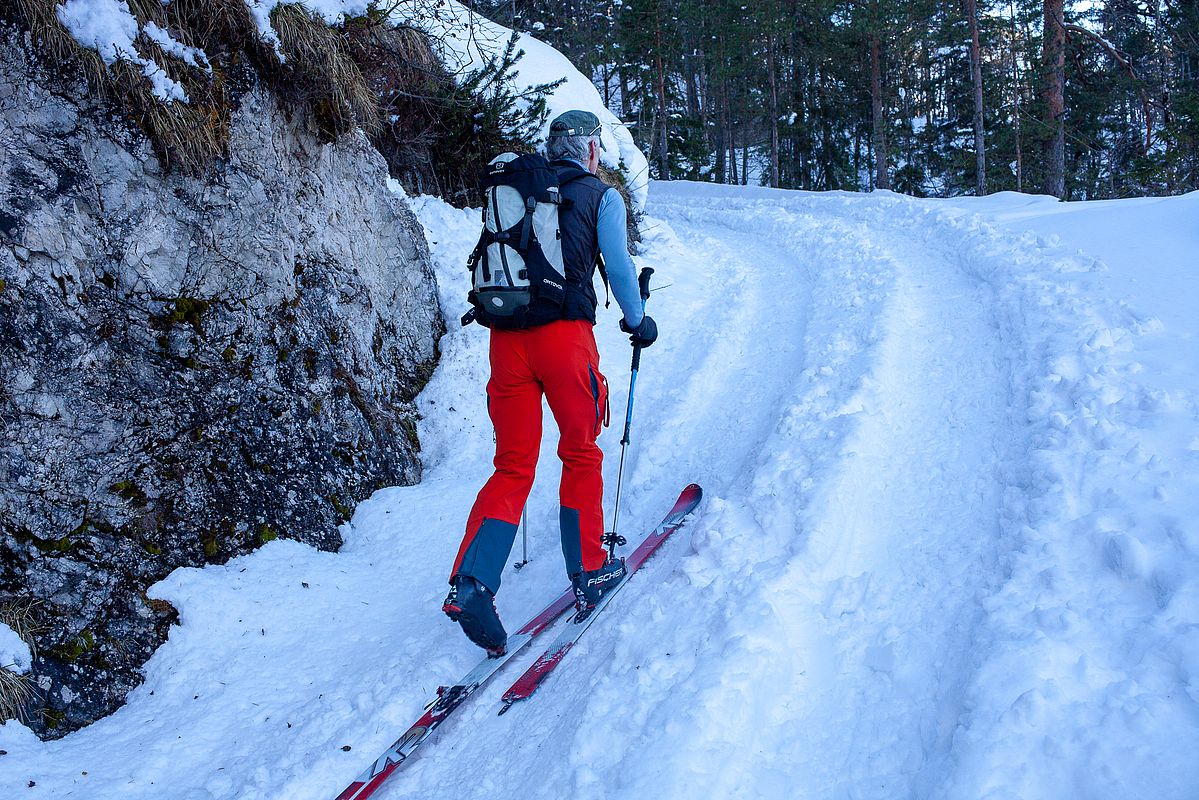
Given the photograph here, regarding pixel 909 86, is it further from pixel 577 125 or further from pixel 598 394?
pixel 598 394

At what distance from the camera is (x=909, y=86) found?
27062 mm

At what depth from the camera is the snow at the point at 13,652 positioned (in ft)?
11.0

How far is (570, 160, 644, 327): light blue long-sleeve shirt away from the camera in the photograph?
3.83m

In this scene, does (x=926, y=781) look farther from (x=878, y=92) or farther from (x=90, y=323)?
(x=878, y=92)

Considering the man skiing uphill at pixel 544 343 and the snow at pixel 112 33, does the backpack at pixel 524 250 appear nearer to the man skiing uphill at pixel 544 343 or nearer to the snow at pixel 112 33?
the man skiing uphill at pixel 544 343

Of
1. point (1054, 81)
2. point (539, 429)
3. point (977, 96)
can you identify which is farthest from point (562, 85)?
point (977, 96)

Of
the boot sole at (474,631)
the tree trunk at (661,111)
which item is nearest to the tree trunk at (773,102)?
the tree trunk at (661,111)

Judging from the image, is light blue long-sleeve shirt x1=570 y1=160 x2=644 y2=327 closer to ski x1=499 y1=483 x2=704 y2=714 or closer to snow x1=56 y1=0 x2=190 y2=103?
ski x1=499 y1=483 x2=704 y2=714

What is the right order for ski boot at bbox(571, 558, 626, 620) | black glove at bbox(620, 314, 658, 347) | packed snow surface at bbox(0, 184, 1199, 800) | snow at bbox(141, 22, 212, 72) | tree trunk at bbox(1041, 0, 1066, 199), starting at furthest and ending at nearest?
tree trunk at bbox(1041, 0, 1066, 199)
snow at bbox(141, 22, 212, 72)
black glove at bbox(620, 314, 658, 347)
ski boot at bbox(571, 558, 626, 620)
packed snow surface at bbox(0, 184, 1199, 800)

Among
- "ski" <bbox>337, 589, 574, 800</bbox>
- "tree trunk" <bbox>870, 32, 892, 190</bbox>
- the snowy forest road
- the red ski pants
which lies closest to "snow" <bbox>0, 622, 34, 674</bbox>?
"ski" <bbox>337, 589, 574, 800</bbox>

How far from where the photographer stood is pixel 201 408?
439cm

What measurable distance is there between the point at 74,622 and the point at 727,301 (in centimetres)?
755

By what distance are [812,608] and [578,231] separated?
220 cm

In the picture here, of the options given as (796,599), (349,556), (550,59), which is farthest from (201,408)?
(550,59)
